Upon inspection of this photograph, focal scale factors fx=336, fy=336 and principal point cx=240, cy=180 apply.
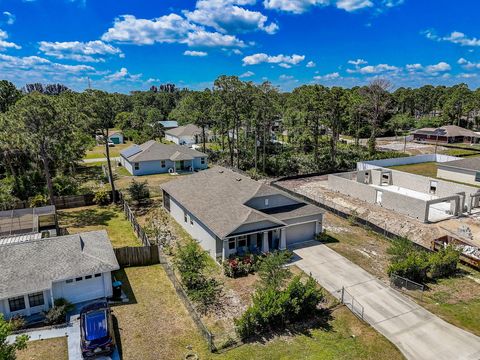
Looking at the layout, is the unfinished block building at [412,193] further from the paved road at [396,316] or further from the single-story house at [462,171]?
the paved road at [396,316]

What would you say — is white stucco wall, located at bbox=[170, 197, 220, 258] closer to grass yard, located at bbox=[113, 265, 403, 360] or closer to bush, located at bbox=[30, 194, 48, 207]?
grass yard, located at bbox=[113, 265, 403, 360]

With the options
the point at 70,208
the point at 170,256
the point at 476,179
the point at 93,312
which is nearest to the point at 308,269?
the point at 170,256

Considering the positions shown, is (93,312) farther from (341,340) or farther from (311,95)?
(311,95)

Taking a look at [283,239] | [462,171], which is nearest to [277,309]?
[283,239]

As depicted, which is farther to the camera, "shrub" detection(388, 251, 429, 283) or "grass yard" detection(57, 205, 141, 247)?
"grass yard" detection(57, 205, 141, 247)

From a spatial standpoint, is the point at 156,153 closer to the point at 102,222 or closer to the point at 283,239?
the point at 102,222

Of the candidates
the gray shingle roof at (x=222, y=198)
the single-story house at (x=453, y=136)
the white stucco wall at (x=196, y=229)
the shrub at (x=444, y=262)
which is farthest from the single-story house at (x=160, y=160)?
the single-story house at (x=453, y=136)

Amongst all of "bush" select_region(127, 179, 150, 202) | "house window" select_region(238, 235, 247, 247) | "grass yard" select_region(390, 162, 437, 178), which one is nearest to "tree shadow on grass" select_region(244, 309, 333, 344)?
"house window" select_region(238, 235, 247, 247)
